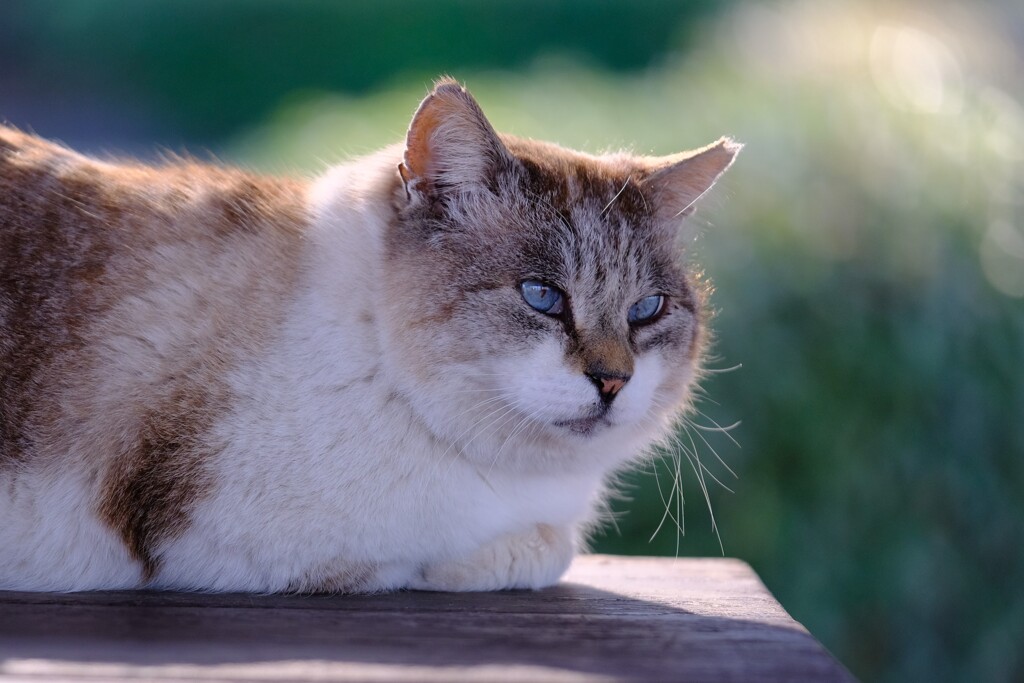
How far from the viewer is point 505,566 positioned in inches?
80.6

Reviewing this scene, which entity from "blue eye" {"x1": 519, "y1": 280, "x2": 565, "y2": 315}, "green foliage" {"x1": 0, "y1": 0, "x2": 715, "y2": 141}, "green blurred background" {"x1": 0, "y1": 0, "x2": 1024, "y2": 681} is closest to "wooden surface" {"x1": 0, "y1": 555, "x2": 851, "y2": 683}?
"blue eye" {"x1": 519, "y1": 280, "x2": 565, "y2": 315}

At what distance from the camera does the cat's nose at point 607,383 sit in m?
1.88

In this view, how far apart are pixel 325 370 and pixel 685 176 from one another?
855 mm

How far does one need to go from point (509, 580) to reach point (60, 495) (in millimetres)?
835

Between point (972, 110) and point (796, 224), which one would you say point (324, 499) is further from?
point (972, 110)

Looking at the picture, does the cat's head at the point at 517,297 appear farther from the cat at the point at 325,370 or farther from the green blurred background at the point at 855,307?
the green blurred background at the point at 855,307

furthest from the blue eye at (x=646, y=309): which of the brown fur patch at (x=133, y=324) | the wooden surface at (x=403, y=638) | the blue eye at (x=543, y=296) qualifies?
the brown fur patch at (x=133, y=324)

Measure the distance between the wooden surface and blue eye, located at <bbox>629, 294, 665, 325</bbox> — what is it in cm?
54

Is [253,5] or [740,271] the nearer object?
[740,271]

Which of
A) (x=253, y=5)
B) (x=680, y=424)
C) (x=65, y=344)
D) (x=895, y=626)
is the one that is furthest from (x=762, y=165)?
(x=253, y=5)

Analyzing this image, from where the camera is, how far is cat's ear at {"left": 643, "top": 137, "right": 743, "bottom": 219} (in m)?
2.18

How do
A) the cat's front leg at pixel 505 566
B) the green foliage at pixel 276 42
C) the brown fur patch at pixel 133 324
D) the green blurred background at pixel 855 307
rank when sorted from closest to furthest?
the brown fur patch at pixel 133 324 → the cat's front leg at pixel 505 566 → the green blurred background at pixel 855 307 → the green foliage at pixel 276 42

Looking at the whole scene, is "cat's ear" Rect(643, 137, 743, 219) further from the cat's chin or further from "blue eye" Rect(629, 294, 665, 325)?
the cat's chin

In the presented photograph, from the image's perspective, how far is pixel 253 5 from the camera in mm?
8758
